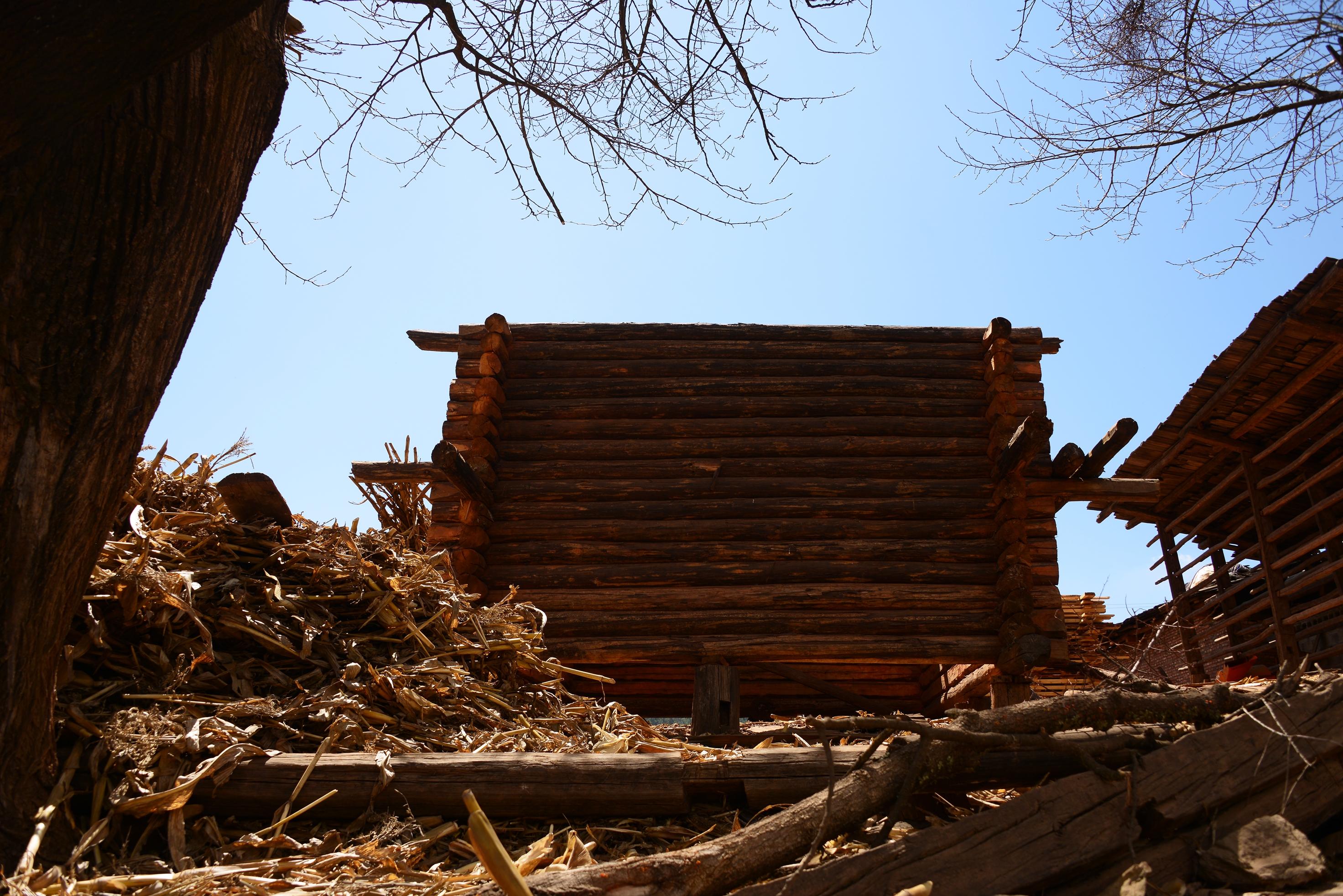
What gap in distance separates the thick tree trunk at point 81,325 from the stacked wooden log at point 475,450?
192 inches

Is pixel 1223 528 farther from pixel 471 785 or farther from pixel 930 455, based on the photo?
pixel 471 785

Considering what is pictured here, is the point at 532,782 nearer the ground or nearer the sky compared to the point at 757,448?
nearer the ground

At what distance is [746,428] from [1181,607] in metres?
7.67

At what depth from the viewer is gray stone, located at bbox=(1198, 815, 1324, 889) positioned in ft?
7.26

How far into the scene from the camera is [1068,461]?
27.3ft

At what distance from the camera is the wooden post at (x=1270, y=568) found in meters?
10.5

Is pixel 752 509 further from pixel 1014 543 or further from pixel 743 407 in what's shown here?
pixel 1014 543

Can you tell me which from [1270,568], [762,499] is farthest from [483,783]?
[1270,568]

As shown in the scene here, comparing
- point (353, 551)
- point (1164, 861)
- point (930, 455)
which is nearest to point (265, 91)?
point (353, 551)

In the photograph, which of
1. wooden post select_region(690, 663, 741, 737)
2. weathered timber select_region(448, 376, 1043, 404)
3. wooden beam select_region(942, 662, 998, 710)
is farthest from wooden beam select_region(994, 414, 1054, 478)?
wooden post select_region(690, 663, 741, 737)

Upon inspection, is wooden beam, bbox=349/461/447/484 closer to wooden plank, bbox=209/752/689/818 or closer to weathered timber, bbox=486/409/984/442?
weathered timber, bbox=486/409/984/442

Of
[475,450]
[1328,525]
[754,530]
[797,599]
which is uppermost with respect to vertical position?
[475,450]

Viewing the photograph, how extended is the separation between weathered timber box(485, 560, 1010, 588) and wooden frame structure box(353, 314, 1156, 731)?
19 mm

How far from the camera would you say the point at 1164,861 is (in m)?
2.42
